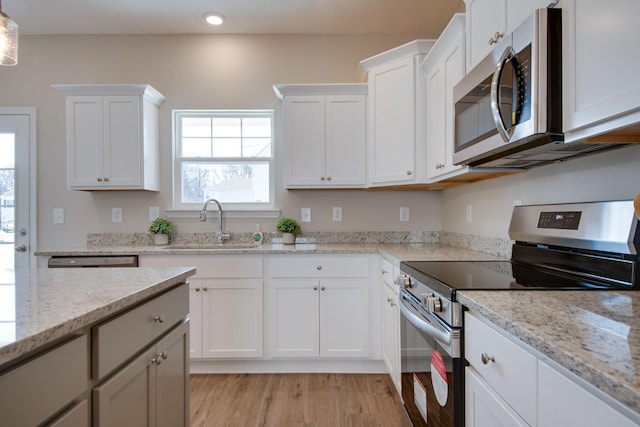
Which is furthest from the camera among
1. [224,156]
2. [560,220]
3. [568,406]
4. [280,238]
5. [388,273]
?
[224,156]

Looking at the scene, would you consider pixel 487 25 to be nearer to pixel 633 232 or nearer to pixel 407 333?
pixel 633 232

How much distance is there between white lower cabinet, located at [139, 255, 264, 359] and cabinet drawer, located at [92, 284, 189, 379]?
105 cm

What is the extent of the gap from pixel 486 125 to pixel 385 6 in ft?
5.66

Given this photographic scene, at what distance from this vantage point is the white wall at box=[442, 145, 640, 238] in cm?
119

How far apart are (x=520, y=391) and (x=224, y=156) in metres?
2.85

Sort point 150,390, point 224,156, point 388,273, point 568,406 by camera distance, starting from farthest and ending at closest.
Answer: point 224,156, point 388,273, point 150,390, point 568,406

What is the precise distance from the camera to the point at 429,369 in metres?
1.30

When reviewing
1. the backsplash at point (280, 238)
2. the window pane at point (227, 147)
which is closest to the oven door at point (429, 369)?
the backsplash at point (280, 238)

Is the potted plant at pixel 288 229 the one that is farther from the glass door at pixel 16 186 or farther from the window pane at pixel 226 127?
the glass door at pixel 16 186

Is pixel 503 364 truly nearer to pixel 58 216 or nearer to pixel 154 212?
pixel 154 212

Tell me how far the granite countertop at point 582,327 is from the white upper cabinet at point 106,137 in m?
2.68

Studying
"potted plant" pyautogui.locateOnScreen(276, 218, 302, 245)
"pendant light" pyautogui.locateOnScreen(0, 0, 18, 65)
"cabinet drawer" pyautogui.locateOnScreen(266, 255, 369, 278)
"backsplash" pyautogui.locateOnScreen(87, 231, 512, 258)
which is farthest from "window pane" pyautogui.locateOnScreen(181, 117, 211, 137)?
"pendant light" pyautogui.locateOnScreen(0, 0, 18, 65)

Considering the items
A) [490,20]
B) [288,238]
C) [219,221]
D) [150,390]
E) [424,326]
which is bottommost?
[150,390]

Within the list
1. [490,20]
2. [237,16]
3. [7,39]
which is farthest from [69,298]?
[237,16]
